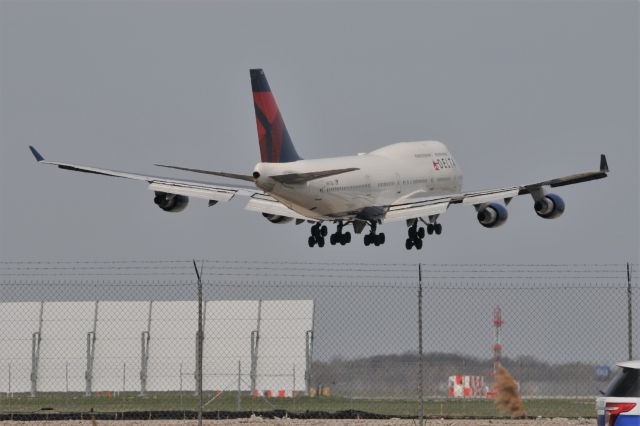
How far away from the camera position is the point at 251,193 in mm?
69875

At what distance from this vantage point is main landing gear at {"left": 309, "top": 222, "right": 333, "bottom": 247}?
68562mm

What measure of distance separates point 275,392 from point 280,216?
18410 mm

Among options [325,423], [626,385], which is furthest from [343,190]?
[626,385]

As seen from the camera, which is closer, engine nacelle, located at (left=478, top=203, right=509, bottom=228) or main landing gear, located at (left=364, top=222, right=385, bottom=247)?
engine nacelle, located at (left=478, top=203, right=509, bottom=228)

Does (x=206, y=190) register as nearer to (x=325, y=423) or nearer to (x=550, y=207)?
(x=550, y=207)

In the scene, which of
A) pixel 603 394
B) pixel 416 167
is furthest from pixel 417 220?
pixel 603 394

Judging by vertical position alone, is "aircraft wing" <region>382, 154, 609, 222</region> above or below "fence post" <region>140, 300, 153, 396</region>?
above

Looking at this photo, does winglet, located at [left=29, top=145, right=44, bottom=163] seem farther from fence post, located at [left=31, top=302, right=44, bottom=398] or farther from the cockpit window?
the cockpit window

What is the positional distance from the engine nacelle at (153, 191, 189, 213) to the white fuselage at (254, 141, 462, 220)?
3713 mm

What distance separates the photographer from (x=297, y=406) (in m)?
46.3

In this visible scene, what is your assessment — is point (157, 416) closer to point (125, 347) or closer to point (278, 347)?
point (278, 347)

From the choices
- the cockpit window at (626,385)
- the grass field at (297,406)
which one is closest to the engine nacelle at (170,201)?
the grass field at (297,406)

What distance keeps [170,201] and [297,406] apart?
20867 mm

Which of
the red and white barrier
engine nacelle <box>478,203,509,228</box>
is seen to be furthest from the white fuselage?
the red and white barrier
